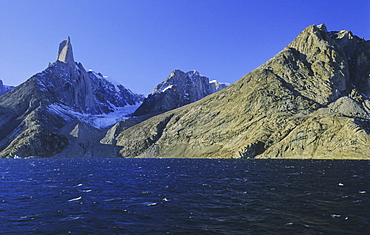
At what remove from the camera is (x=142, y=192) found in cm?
3769

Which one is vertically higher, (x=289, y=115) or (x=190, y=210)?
(x=289, y=115)

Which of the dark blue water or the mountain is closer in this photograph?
the dark blue water

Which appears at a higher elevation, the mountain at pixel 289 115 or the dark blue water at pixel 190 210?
the mountain at pixel 289 115

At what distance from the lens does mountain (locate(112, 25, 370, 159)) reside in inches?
5167

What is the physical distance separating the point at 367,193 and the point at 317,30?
641ft

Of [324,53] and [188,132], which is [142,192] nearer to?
[188,132]

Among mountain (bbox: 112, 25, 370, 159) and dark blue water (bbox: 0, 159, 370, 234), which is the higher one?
mountain (bbox: 112, 25, 370, 159)

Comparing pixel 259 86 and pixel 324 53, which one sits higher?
Answer: pixel 324 53

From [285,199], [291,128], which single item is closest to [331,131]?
[291,128]

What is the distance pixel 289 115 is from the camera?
505 feet

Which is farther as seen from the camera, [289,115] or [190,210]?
[289,115]

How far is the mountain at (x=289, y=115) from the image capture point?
13125 centimetres

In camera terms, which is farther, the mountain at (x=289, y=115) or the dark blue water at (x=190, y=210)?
the mountain at (x=289, y=115)

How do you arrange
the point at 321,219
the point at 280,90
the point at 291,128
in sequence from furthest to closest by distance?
1. the point at 280,90
2. the point at 291,128
3. the point at 321,219
